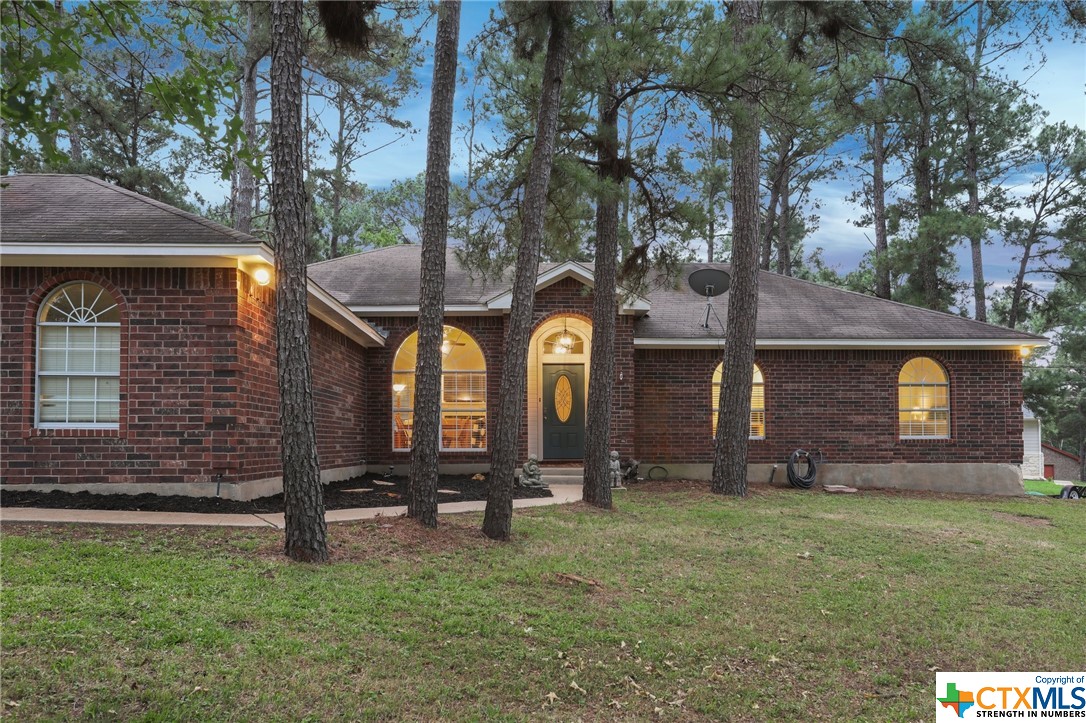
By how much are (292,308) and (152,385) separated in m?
3.68

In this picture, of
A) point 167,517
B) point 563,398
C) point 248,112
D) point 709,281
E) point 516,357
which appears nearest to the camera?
point 167,517

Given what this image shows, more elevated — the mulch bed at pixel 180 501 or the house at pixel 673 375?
the house at pixel 673 375

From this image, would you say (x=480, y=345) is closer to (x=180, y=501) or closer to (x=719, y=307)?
(x=719, y=307)

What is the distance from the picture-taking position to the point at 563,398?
15570mm

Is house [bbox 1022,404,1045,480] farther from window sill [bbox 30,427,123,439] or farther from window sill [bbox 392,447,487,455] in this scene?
window sill [bbox 30,427,123,439]

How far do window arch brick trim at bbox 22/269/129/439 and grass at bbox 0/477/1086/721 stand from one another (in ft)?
7.51

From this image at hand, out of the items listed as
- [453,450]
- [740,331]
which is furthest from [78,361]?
[740,331]

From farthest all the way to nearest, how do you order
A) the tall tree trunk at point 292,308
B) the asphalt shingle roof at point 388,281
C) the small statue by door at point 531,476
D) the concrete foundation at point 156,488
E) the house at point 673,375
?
the asphalt shingle roof at point 388,281 → the house at point 673,375 → the small statue by door at point 531,476 → the concrete foundation at point 156,488 → the tall tree trunk at point 292,308

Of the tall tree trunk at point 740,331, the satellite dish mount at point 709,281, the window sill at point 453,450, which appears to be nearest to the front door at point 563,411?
the window sill at point 453,450

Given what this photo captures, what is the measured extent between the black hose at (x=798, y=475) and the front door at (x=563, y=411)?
405 centimetres

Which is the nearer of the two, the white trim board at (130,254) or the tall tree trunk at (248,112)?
the white trim board at (130,254)

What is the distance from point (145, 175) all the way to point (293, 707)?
21.3m

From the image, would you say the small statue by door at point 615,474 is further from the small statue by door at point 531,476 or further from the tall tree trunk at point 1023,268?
the tall tree trunk at point 1023,268

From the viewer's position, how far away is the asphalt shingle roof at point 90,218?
8.40 m
